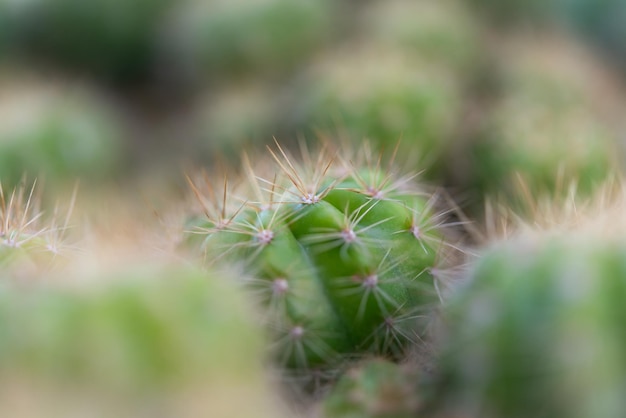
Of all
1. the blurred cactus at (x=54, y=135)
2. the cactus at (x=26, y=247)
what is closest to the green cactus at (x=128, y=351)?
the cactus at (x=26, y=247)

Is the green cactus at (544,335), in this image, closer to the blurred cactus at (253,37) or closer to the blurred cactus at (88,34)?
the blurred cactus at (253,37)

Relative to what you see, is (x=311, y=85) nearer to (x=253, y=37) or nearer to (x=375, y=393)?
(x=253, y=37)

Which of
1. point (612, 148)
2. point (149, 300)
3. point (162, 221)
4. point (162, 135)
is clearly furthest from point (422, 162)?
point (149, 300)

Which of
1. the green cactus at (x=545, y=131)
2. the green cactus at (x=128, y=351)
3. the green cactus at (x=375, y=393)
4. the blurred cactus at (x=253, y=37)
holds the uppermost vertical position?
the blurred cactus at (x=253, y=37)

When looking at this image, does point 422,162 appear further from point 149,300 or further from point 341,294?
point 149,300

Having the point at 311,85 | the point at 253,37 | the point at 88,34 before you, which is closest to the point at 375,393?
the point at 311,85
